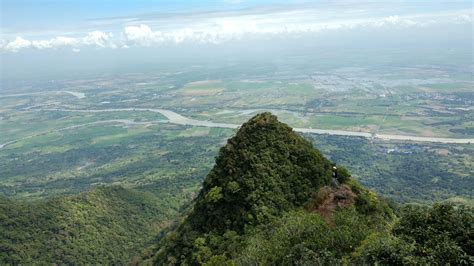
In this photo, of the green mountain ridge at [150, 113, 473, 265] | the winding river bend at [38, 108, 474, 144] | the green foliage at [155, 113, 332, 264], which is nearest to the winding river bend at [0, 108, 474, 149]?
the winding river bend at [38, 108, 474, 144]

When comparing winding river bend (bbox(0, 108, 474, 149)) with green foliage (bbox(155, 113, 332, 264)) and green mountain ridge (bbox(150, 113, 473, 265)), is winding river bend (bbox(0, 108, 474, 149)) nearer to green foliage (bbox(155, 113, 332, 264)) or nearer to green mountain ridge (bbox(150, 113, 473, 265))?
green foliage (bbox(155, 113, 332, 264))

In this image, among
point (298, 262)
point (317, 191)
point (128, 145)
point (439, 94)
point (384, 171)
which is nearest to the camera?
point (298, 262)

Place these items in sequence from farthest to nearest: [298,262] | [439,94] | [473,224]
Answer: [439,94]
[298,262]
[473,224]

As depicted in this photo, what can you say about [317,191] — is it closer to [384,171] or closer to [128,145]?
[384,171]

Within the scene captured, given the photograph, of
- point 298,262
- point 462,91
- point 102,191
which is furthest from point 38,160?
point 462,91

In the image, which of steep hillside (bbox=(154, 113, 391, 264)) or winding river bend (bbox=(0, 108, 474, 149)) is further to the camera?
winding river bend (bbox=(0, 108, 474, 149))

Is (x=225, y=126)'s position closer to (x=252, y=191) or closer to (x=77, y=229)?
(x=77, y=229)

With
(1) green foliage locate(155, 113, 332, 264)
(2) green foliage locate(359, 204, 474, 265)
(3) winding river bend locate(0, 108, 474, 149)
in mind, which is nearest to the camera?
(2) green foliage locate(359, 204, 474, 265)

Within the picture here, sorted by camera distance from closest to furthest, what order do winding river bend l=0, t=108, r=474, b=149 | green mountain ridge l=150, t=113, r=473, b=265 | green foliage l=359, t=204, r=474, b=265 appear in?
green foliage l=359, t=204, r=474, b=265 < green mountain ridge l=150, t=113, r=473, b=265 < winding river bend l=0, t=108, r=474, b=149

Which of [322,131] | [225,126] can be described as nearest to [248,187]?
[322,131]
